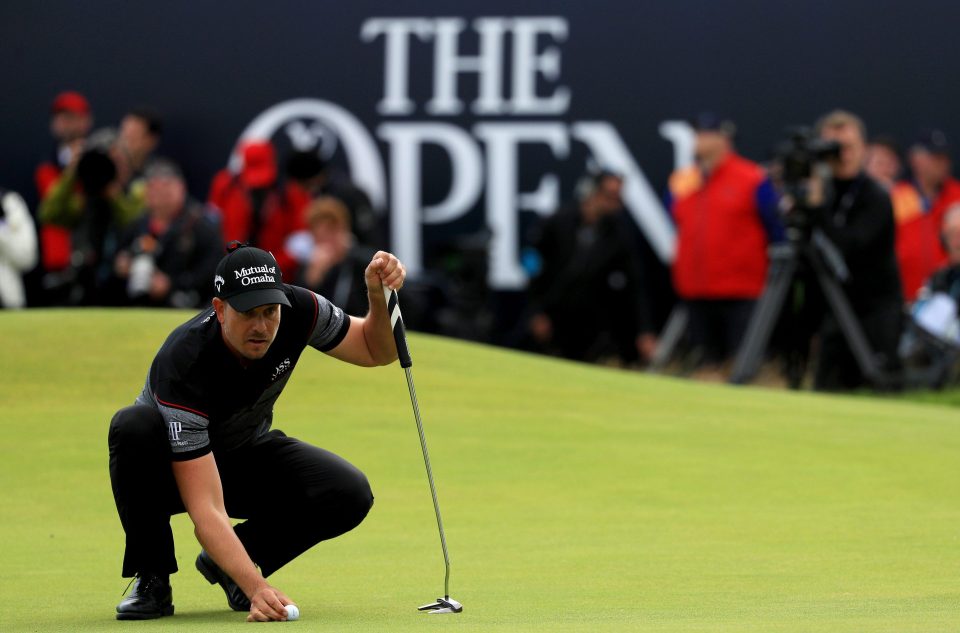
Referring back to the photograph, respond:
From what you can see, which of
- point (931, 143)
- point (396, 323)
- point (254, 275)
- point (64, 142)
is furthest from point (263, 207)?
point (254, 275)

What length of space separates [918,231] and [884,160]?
698 mm

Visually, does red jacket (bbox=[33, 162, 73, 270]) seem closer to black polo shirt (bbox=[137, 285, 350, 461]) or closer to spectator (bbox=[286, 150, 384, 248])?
spectator (bbox=[286, 150, 384, 248])

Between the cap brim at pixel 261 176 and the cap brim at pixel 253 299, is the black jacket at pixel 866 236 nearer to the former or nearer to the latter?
the cap brim at pixel 261 176

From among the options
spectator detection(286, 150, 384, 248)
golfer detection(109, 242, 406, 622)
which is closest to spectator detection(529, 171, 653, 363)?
spectator detection(286, 150, 384, 248)

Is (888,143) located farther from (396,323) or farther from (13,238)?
(396,323)

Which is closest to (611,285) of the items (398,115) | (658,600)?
(398,115)

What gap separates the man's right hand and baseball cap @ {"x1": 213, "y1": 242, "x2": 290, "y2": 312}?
0.90 meters

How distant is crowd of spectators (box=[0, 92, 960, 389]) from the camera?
14570mm

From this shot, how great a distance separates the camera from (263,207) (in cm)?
1634

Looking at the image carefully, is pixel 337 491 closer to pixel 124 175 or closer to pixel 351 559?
pixel 351 559

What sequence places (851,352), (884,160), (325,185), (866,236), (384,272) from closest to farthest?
(384,272)
(866,236)
(851,352)
(884,160)
(325,185)

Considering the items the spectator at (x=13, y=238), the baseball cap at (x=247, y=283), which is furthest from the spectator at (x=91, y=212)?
the baseball cap at (x=247, y=283)

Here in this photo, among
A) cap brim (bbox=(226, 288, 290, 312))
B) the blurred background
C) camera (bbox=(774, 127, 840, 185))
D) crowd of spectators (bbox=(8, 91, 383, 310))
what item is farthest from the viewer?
the blurred background

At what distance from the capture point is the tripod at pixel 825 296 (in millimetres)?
14344
